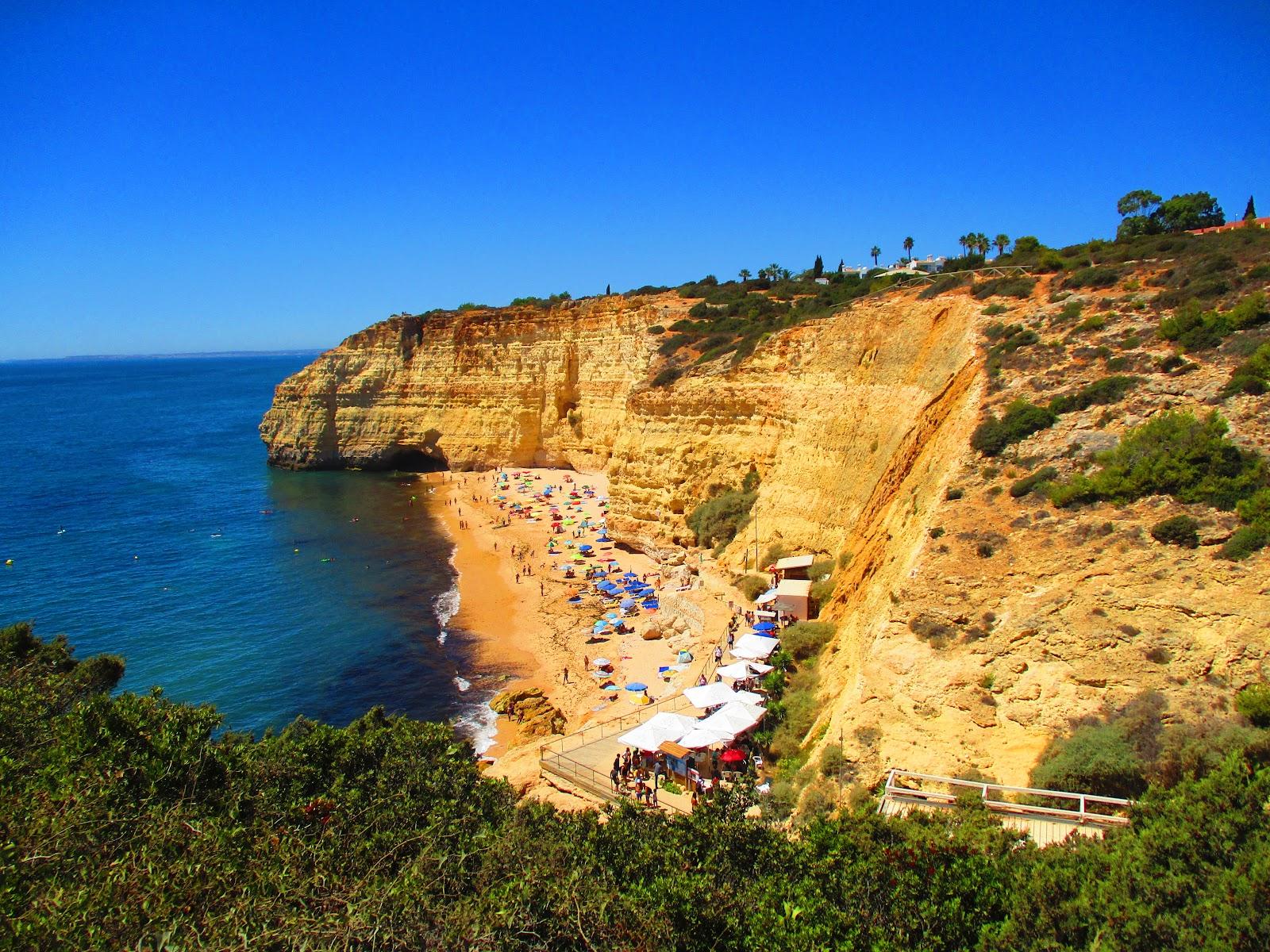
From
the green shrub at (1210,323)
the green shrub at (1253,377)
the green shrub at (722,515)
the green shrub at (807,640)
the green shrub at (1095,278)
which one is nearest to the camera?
the green shrub at (1253,377)

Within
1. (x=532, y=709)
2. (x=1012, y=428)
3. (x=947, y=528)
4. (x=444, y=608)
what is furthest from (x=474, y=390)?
(x=947, y=528)

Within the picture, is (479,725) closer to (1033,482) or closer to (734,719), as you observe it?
(734,719)

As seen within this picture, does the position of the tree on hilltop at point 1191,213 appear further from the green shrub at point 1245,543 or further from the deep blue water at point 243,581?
the deep blue water at point 243,581

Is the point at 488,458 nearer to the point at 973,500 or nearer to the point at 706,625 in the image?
the point at 706,625

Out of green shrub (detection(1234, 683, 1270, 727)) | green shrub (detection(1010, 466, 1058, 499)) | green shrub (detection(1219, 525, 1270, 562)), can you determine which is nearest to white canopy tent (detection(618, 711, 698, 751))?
green shrub (detection(1010, 466, 1058, 499))

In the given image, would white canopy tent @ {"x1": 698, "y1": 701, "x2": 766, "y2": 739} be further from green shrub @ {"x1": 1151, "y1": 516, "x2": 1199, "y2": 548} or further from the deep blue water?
the deep blue water

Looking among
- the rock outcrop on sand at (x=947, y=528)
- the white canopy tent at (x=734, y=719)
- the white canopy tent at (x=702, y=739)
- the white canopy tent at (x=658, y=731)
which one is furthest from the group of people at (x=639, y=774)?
the rock outcrop on sand at (x=947, y=528)
